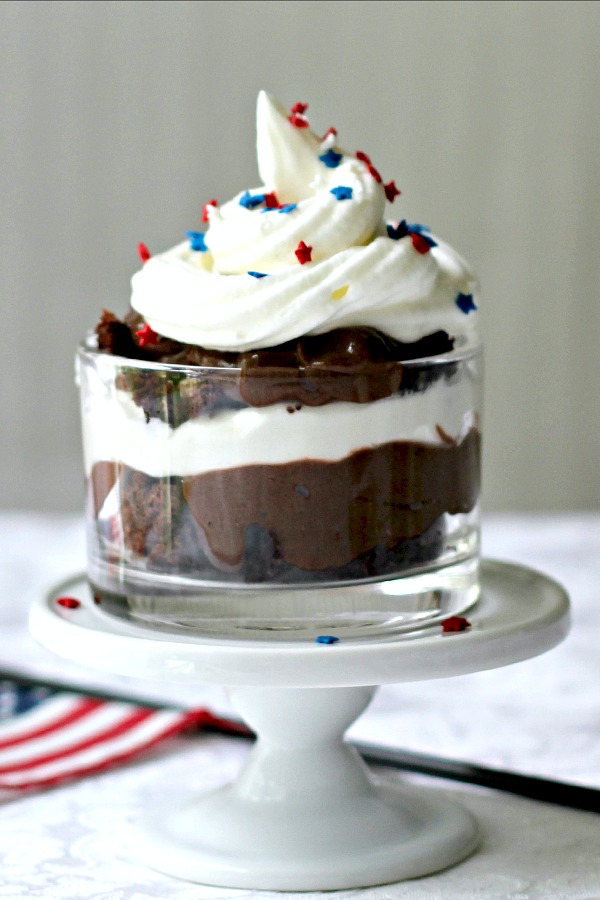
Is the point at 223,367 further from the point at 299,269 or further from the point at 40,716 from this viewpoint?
the point at 40,716

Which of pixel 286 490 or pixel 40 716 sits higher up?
pixel 286 490

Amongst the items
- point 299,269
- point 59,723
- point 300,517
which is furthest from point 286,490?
point 59,723

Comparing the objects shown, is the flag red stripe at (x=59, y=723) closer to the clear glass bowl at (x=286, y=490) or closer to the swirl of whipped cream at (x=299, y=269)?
the clear glass bowl at (x=286, y=490)

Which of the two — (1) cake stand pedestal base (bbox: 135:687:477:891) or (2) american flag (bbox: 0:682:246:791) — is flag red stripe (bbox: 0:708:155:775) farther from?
(1) cake stand pedestal base (bbox: 135:687:477:891)

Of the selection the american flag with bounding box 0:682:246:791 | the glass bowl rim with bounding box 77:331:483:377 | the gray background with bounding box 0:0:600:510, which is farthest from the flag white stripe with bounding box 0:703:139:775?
the gray background with bounding box 0:0:600:510

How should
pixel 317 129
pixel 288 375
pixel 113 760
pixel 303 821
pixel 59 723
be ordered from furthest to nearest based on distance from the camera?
pixel 317 129 → pixel 59 723 → pixel 113 760 → pixel 303 821 → pixel 288 375

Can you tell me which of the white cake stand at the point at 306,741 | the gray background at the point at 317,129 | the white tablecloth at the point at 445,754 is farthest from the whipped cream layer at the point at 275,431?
the gray background at the point at 317,129

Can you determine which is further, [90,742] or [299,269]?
[90,742]
